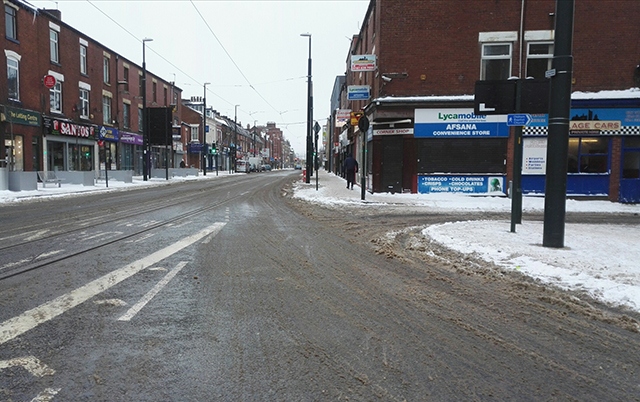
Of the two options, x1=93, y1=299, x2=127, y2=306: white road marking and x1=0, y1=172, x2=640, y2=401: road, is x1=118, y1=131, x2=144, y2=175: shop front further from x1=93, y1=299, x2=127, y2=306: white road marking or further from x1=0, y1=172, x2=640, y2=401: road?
x1=93, y1=299, x2=127, y2=306: white road marking

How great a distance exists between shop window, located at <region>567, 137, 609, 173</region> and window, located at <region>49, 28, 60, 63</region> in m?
29.2

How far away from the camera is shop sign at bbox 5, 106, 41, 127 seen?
21594mm

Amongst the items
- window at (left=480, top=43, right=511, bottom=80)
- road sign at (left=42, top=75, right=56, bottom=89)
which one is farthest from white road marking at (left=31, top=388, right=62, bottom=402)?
road sign at (left=42, top=75, right=56, bottom=89)

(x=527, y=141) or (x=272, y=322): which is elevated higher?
(x=527, y=141)

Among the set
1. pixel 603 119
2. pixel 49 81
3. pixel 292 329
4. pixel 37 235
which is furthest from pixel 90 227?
pixel 49 81

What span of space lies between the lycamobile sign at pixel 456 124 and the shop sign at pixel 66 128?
21.3 metres

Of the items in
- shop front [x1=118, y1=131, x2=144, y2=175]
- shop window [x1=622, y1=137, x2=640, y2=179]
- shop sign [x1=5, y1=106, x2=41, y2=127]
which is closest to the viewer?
shop window [x1=622, y1=137, x2=640, y2=179]

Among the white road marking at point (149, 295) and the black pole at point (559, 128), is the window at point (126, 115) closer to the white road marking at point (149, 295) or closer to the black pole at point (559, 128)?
the white road marking at point (149, 295)

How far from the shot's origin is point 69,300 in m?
4.29

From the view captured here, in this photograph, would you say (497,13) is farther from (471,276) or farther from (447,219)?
(471,276)

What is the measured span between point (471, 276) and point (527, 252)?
1.67 meters

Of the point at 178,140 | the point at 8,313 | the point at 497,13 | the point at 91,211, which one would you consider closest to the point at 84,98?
the point at 178,140

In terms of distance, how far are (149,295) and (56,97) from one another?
91.6ft

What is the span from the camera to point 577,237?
8.05 metres
